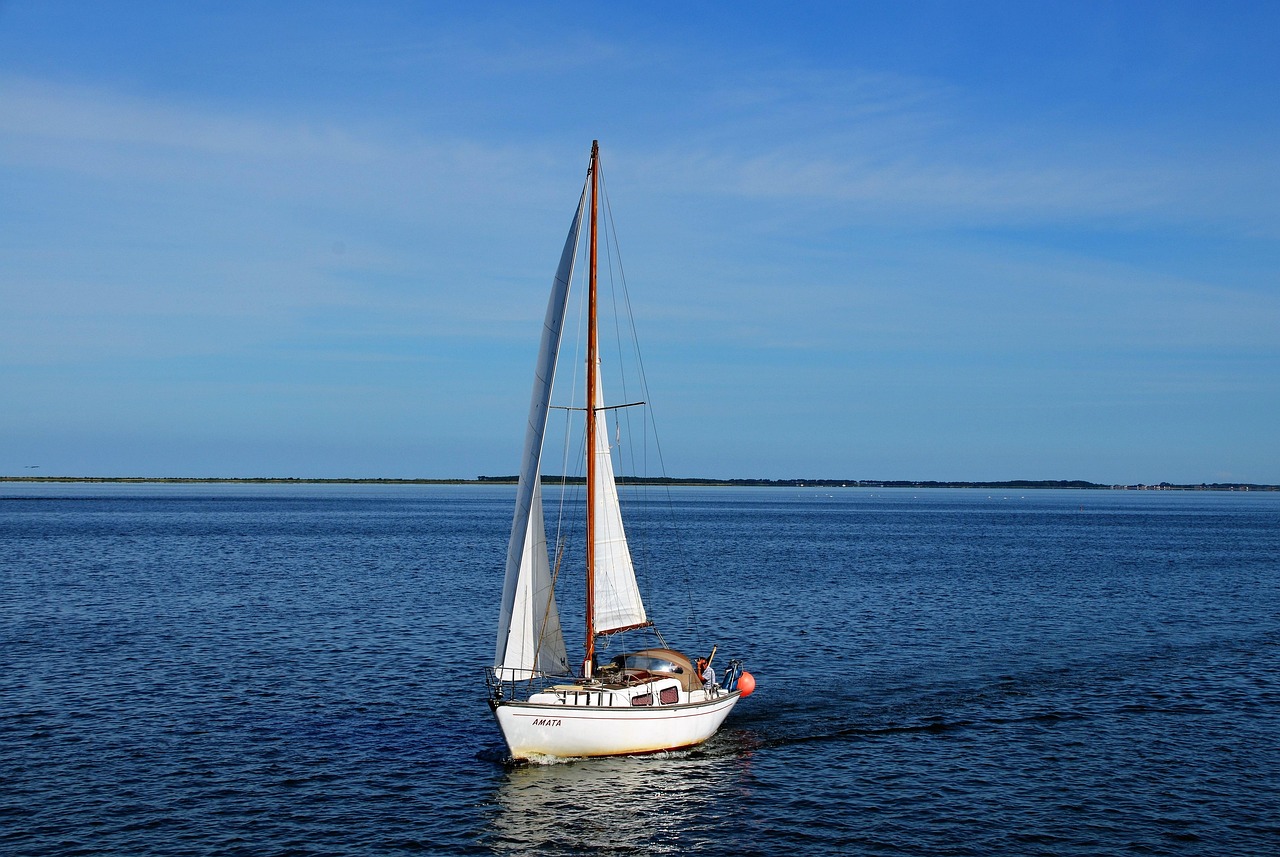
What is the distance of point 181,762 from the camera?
31125 mm

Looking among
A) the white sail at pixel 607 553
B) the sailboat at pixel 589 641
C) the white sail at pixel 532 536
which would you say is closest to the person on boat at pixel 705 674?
the sailboat at pixel 589 641

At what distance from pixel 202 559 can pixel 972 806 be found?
84476 mm

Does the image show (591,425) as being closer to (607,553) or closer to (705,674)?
(607,553)

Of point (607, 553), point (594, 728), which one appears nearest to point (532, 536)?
point (607, 553)

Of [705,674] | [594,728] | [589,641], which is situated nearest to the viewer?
[594,728]

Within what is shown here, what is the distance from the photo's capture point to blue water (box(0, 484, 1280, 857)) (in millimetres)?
26312

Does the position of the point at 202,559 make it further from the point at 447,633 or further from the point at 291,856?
the point at 291,856

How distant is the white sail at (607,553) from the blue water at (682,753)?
459cm

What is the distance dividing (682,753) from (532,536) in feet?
28.3

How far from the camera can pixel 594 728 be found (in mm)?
30969

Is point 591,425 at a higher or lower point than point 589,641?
higher

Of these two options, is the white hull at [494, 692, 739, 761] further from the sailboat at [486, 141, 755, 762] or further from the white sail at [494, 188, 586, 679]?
the white sail at [494, 188, 586, 679]

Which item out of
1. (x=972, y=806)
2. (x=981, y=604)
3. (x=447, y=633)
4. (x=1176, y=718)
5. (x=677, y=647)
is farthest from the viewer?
(x=981, y=604)

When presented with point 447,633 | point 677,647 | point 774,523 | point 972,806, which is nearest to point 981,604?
point 677,647
